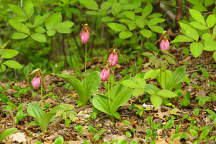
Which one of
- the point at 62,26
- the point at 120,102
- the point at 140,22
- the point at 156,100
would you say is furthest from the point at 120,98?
the point at 62,26

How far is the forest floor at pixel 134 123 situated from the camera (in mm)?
2402

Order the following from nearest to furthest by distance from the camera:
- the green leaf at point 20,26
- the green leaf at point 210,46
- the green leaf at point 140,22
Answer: the green leaf at point 210,46 < the green leaf at point 20,26 < the green leaf at point 140,22

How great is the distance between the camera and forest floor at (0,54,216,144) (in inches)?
94.6

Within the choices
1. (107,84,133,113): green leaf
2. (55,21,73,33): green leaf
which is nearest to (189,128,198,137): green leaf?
(107,84,133,113): green leaf

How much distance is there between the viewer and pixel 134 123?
103 inches

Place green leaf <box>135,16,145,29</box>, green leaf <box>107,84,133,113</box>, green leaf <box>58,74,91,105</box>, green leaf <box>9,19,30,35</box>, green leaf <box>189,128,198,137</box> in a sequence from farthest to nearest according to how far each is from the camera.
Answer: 1. green leaf <box>135,16,145,29</box>
2. green leaf <box>9,19,30,35</box>
3. green leaf <box>58,74,91,105</box>
4. green leaf <box>107,84,133,113</box>
5. green leaf <box>189,128,198,137</box>

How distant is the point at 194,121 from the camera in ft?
8.46

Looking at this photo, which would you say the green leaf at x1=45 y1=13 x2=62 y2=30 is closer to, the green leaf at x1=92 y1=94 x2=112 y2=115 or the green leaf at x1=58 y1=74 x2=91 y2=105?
the green leaf at x1=58 y1=74 x2=91 y2=105

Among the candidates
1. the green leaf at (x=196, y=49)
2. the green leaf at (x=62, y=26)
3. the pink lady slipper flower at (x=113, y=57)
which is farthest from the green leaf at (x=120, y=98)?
the green leaf at (x=62, y=26)

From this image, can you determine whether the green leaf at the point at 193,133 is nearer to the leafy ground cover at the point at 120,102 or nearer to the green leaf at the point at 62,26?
the leafy ground cover at the point at 120,102

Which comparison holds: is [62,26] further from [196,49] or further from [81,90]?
[196,49]

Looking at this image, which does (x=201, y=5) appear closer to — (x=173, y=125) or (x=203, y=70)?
(x=203, y=70)

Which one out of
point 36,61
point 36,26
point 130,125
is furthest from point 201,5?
point 36,61

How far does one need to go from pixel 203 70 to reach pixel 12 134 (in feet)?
6.98
